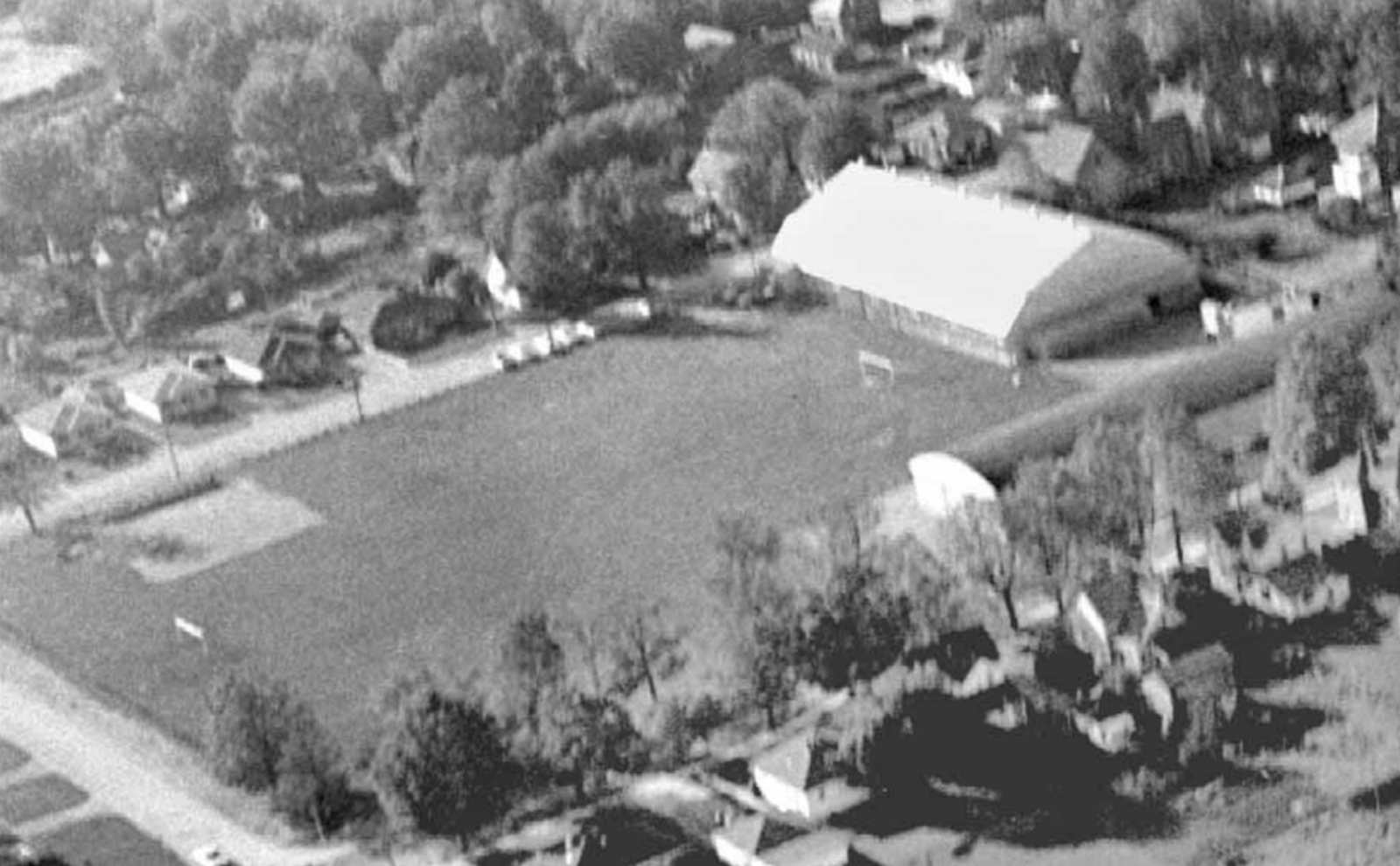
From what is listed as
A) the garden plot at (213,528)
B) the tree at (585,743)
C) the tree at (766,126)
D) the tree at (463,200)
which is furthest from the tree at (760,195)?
the tree at (585,743)

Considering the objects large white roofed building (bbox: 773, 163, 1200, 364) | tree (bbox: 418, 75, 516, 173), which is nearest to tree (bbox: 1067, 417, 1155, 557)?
large white roofed building (bbox: 773, 163, 1200, 364)

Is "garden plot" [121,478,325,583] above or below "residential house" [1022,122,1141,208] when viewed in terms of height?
below

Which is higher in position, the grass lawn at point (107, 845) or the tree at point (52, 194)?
the tree at point (52, 194)

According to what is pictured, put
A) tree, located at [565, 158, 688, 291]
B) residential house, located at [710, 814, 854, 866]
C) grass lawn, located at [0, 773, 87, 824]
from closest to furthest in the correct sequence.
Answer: residential house, located at [710, 814, 854, 866], grass lawn, located at [0, 773, 87, 824], tree, located at [565, 158, 688, 291]

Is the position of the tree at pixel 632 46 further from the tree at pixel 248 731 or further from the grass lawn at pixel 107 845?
the grass lawn at pixel 107 845

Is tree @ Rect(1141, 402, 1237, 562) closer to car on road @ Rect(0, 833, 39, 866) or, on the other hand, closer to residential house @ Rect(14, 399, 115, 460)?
car on road @ Rect(0, 833, 39, 866)
